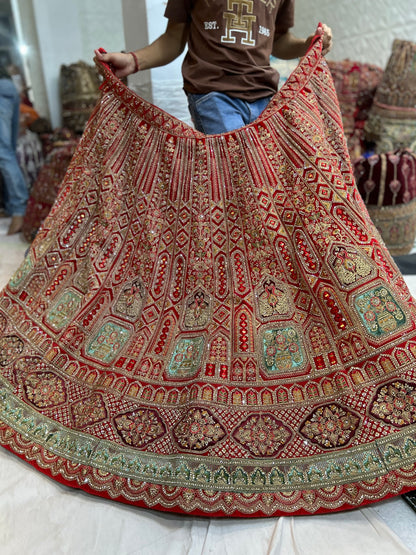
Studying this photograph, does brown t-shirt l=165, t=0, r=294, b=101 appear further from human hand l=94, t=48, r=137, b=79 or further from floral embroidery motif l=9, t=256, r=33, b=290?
floral embroidery motif l=9, t=256, r=33, b=290

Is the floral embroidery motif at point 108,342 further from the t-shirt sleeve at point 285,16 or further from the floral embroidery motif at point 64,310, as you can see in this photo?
the t-shirt sleeve at point 285,16

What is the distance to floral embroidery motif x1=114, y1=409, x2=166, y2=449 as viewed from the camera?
4.22 feet

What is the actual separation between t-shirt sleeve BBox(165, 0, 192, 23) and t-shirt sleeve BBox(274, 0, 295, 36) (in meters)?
0.35

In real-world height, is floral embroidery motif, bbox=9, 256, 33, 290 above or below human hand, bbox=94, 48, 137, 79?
below

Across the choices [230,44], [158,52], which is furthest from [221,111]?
[158,52]

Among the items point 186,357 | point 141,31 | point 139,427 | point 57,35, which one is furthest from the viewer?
point 57,35

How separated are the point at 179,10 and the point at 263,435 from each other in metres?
1.49

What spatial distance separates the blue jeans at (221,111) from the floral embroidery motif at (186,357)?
75 cm

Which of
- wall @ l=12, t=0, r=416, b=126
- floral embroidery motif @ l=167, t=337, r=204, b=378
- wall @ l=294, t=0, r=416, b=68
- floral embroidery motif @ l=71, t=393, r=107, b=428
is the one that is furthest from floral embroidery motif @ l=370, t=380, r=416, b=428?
wall @ l=294, t=0, r=416, b=68

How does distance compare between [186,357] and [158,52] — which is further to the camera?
[158,52]

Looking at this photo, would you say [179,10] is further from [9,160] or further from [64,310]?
[9,160]

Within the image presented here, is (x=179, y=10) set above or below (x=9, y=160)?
above

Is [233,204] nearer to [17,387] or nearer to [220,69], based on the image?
[220,69]

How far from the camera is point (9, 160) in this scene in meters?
4.07
